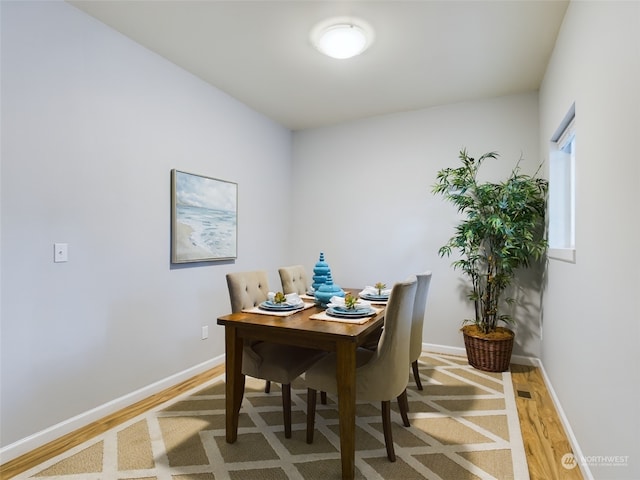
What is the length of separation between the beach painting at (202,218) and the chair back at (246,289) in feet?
2.41

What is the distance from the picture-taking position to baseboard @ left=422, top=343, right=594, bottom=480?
1.76m

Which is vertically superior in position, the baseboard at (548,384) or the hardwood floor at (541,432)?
the baseboard at (548,384)

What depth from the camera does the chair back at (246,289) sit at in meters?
2.36

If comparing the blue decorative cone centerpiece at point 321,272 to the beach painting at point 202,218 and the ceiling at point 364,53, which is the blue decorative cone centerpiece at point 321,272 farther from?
the ceiling at point 364,53

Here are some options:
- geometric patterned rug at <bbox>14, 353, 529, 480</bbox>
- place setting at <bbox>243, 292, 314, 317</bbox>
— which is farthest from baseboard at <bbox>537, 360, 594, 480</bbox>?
place setting at <bbox>243, 292, 314, 317</bbox>

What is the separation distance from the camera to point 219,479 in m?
1.70

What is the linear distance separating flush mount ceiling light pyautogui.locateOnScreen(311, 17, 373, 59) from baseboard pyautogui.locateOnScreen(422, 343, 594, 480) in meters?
2.69

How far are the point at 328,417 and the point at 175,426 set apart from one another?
0.96 m

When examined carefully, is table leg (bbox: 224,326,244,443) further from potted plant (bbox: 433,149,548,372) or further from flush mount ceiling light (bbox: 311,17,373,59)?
potted plant (bbox: 433,149,548,372)

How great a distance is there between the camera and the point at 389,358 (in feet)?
5.94

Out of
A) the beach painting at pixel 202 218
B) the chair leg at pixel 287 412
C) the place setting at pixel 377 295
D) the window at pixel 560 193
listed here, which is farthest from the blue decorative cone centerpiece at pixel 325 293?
the window at pixel 560 193

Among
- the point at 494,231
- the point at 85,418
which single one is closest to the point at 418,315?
the point at 494,231

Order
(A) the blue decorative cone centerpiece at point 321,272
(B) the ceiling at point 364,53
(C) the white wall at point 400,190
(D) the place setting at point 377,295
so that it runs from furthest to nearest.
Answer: (C) the white wall at point 400,190 < (D) the place setting at point 377,295 < (A) the blue decorative cone centerpiece at point 321,272 < (B) the ceiling at point 364,53

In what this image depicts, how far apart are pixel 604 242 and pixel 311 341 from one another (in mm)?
1378
